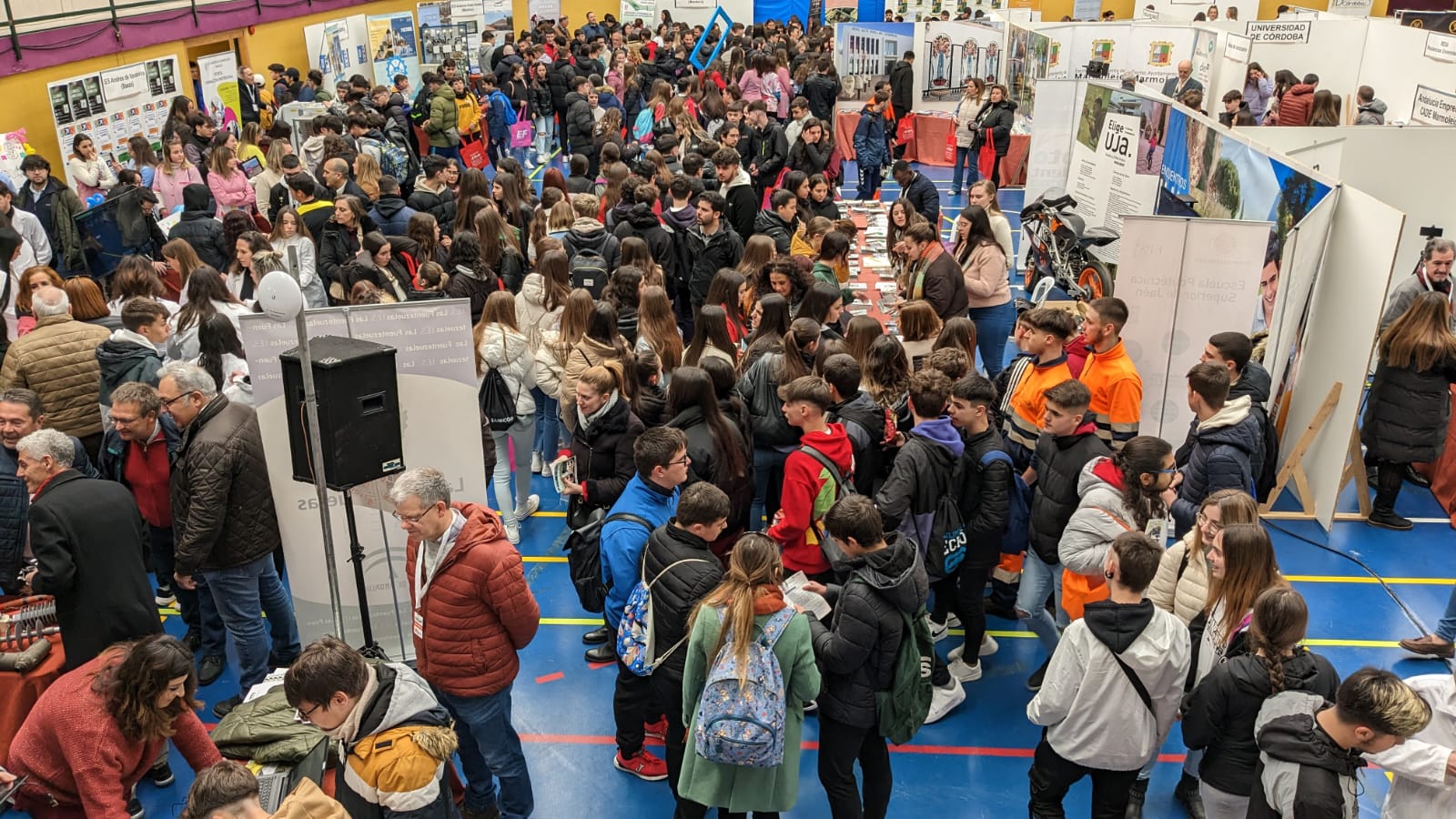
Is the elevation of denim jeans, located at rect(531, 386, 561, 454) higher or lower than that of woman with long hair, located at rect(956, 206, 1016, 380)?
lower

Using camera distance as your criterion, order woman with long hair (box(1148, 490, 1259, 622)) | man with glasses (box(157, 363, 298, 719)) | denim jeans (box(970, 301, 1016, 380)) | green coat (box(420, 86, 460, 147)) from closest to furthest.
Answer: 1. woman with long hair (box(1148, 490, 1259, 622))
2. man with glasses (box(157, 363, 298, 719))
3. denim jeans (box(970, 301, 1016, 380))
4. green coat (box(420, 86, 460, 147))

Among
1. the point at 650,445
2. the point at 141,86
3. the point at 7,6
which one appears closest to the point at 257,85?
the point at 141,86

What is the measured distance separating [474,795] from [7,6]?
13.4m

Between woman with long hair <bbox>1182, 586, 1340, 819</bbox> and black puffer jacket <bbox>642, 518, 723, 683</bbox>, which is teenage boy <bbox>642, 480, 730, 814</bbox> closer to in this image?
black puffer jacket <bbox>642, 518, 723, 683</bbox>

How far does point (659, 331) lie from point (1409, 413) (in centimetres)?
495

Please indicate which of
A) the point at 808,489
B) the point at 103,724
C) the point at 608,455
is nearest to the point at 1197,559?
the point at 808,489

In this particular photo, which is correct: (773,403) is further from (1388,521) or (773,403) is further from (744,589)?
(1388,521)

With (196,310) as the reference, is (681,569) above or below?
below

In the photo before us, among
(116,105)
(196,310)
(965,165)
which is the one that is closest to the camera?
(196,310)

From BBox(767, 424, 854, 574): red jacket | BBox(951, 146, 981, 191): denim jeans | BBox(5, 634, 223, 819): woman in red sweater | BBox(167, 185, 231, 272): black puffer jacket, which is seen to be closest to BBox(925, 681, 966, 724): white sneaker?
BBox(767, 424, 854, 574): red jacket

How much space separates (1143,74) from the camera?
57.2ft

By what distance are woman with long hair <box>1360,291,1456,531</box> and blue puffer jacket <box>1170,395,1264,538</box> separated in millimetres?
2002

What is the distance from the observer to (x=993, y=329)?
27.1 feet

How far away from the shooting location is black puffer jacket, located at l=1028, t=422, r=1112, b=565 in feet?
16.5
